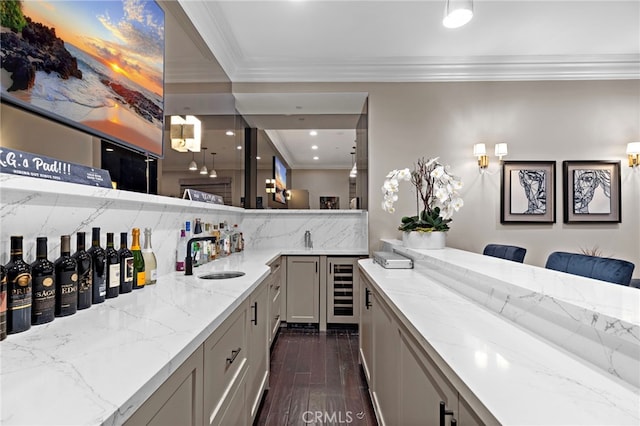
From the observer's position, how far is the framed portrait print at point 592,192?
362 cm

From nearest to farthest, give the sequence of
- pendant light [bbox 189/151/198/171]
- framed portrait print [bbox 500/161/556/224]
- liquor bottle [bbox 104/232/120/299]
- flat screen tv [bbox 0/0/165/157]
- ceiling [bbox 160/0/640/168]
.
Result: flat screen tv [bbox 0/0/165/157] → liquor bottle [bbox 104/232/120/299] → pendant light [bbox 189/151/198/171] → ceiling [bbox 160/0/640/168] → framed portrait print [bbox 500/161/556/224]

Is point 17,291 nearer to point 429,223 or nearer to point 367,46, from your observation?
point 429,223

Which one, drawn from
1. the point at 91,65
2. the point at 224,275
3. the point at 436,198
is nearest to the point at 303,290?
the point at 224,275

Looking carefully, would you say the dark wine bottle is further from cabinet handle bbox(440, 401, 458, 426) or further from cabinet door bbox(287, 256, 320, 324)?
cabinet door bbox(287, 256, 320, 324)

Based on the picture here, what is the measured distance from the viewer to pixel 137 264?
1.63 m

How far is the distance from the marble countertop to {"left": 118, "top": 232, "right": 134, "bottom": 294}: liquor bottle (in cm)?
8

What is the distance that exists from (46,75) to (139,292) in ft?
3.14

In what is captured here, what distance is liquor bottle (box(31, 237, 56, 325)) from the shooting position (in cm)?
105

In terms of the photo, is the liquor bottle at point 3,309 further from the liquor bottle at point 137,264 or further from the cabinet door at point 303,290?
the cabinet door at point 303,290

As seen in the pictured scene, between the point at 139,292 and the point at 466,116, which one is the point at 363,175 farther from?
the point at 139,292

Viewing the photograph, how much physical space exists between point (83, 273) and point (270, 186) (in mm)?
4110

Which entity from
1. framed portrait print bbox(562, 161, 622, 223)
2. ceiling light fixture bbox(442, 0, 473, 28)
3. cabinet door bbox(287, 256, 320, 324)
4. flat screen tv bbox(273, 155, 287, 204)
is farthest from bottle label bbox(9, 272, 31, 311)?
framed portrait print bbox(562, 161, 622, 223)

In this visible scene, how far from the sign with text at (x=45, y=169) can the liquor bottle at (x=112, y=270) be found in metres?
0.30

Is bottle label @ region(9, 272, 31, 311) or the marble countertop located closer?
the marble countertop
